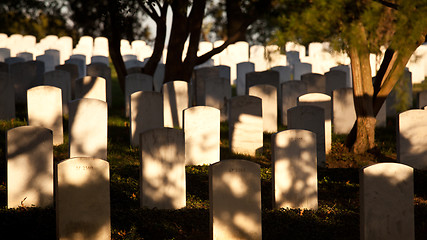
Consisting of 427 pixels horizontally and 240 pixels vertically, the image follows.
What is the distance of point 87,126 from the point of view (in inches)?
402

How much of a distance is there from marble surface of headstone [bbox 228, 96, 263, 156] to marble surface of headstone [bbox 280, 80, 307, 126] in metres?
2.70

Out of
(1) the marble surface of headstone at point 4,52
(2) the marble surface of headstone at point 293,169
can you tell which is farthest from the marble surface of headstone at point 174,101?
(1) the marble surface of headstone at point 4,52

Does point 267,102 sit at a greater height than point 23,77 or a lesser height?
lesser

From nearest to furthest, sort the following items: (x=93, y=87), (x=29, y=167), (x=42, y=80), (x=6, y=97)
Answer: (x=29, y=167) → (x=6, y=97) → (x=93, y=87) → (x=42, y=80)

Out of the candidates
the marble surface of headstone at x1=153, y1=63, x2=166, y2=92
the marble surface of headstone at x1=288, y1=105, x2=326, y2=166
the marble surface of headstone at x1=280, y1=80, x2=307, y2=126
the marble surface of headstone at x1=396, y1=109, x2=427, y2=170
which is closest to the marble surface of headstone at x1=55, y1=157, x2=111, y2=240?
the marble surface of headstone at x1=288, y1=105, x2=326, y2=166

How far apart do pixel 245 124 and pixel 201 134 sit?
1166 mm

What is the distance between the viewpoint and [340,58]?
21.1 meters

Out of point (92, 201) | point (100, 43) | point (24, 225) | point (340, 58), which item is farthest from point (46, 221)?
point (100, 43)

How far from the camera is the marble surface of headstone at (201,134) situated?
10.3 metres

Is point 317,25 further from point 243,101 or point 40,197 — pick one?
point 40,197

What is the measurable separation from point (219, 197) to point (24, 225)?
86.1 inches

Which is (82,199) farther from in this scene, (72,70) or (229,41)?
(72,70)

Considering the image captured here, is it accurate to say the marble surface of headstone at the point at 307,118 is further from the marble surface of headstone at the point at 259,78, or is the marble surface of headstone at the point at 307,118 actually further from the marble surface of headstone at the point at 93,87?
the marble surface of headstone at the point at 259,78

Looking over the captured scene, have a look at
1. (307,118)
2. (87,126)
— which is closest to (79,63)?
(87,126)
